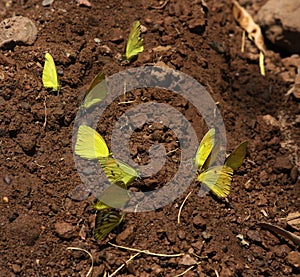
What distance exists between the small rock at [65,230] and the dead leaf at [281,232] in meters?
0.73

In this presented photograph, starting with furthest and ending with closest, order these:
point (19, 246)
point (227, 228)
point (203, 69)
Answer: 1. point (203, 69)
2. point (227, 228)
3. point (19, 246)

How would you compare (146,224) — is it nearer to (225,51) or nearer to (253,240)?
(253,240)

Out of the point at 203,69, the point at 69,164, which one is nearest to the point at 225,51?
the point at 203,69

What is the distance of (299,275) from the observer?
205cm

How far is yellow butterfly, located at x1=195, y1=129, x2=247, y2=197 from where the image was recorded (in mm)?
2072

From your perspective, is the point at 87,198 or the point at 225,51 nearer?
the point at 87,198

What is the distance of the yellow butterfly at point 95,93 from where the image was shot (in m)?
2.11

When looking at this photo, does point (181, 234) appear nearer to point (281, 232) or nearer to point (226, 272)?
point (226, 272)

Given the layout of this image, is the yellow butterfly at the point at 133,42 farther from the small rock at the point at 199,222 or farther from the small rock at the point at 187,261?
the small rock at the point at 187,261

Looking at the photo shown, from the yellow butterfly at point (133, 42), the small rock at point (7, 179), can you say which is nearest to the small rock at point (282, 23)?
the yellow butterfly at point (133, 42)

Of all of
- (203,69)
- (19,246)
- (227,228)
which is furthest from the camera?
(203,69)

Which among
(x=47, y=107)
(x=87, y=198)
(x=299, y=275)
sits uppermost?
(x=47, y=107)

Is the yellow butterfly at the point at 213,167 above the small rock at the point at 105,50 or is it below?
below

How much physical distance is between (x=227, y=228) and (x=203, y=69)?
71cm
